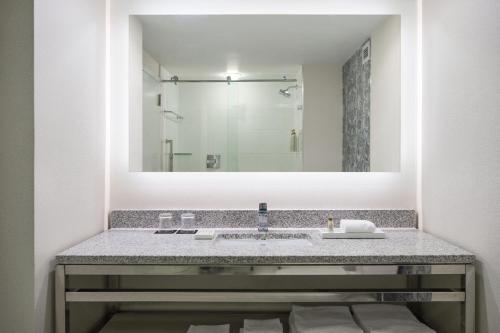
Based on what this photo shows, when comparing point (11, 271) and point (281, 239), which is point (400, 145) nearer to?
point (281, 239)

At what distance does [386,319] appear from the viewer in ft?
4.68

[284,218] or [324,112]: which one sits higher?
[324,112]

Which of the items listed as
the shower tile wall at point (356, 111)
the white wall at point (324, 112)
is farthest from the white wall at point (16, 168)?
the shower tile wall at point (356, 111)

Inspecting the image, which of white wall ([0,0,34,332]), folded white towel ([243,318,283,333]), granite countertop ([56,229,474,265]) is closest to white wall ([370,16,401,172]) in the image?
granite countertop ([56,229,474,265])

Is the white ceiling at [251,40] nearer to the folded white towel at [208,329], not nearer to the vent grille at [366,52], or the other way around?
the vent grille at [366,52]

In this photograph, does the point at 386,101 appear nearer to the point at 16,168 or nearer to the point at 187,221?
the point at 187,221

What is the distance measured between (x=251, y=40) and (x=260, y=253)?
112cm

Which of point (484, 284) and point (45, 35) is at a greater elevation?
point (45, 35)

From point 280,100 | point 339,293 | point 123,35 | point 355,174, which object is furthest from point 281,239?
Result: point 123,35

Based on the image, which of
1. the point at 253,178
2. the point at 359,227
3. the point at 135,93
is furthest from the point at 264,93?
the point at 359,227

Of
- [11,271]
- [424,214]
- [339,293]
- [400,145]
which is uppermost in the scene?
[400,145]

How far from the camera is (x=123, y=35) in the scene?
1789mm

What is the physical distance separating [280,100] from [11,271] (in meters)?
1.35

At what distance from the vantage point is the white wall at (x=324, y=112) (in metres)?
1.78
